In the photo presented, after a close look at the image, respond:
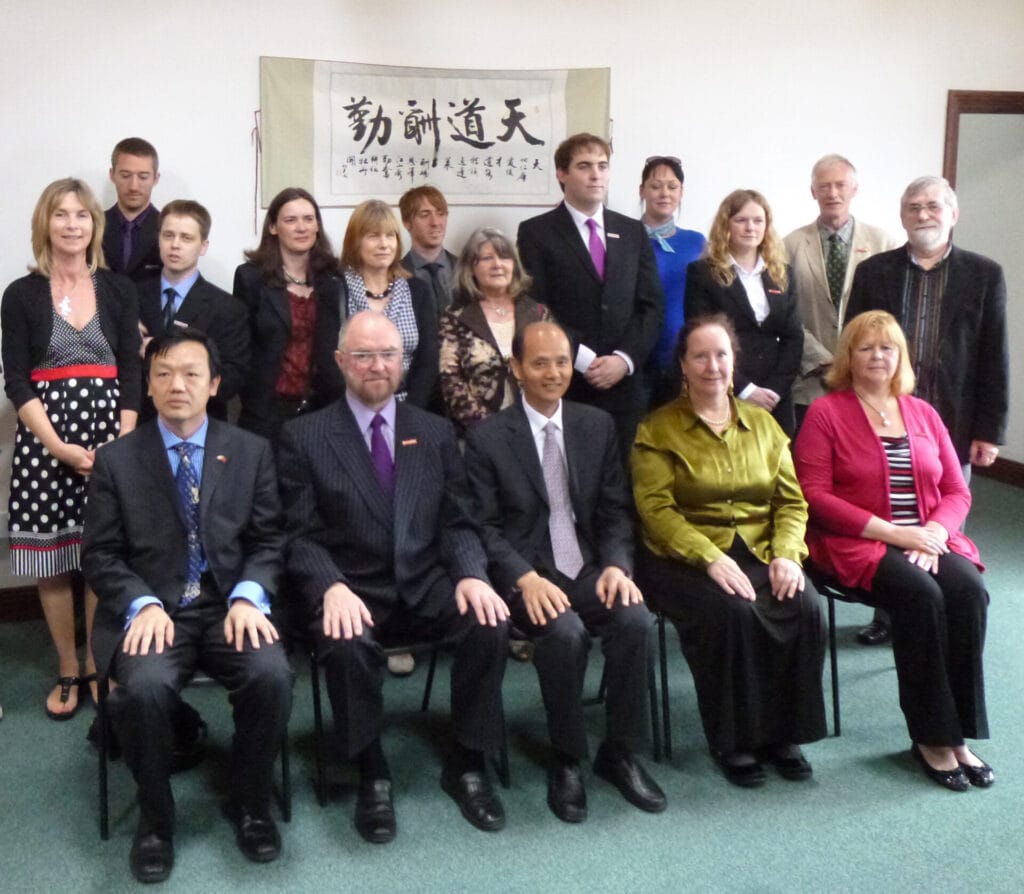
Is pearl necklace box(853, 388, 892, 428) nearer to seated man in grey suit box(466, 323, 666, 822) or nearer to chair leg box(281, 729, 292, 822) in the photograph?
seated man in grey suit box(466, 323, 666, 822)

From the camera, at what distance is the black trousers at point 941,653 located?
2.66 m

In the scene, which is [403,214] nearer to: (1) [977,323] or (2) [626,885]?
(1) [977,323]

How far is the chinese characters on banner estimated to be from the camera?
4.10 meters

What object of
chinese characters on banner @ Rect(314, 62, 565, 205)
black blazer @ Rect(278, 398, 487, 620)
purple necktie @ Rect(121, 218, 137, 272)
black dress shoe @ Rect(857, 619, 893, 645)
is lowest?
black dress shoe @ Rect(857, 619, 893, 645)

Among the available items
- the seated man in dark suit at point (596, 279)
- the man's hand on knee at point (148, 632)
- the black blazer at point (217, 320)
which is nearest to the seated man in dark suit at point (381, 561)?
the man's hand on knee at point (148, 632)

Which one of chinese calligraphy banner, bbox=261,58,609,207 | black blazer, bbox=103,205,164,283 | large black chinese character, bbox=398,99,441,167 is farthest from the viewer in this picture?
large black chinese character, bbox=398,99,441,167

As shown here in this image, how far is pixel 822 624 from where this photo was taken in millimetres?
2670

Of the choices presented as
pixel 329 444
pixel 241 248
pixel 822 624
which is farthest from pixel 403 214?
pixel 822 624

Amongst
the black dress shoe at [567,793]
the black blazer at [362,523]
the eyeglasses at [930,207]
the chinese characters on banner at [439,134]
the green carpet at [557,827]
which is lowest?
the green carpet at [557,827]

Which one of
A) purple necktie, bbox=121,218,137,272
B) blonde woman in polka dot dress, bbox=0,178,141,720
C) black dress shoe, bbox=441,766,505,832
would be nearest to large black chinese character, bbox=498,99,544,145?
purple necktie, bbox=121,218,137,272

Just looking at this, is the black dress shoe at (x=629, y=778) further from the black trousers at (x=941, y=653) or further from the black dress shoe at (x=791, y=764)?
the black trousers at (x=941, y=653)

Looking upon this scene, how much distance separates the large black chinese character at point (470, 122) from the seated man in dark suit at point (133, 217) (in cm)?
130

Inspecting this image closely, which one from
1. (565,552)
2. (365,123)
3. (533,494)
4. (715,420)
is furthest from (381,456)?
(365,123)

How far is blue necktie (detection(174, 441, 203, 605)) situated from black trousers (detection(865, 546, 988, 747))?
1870mm
